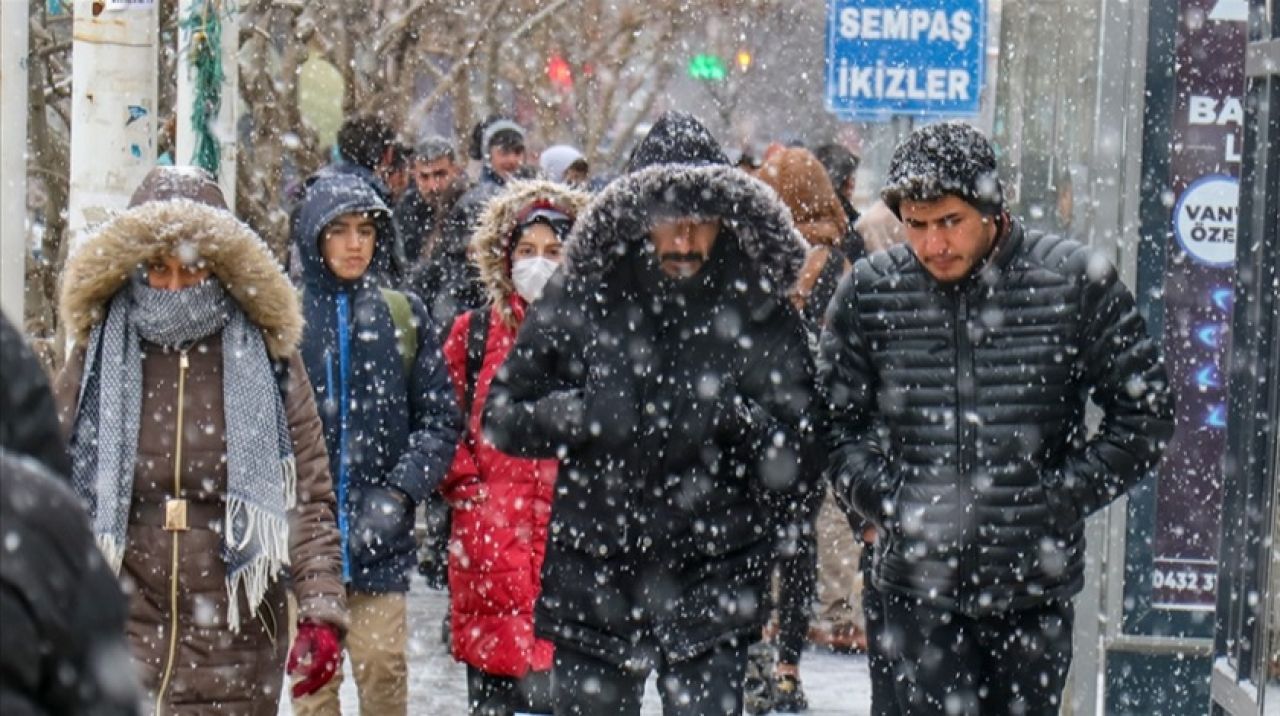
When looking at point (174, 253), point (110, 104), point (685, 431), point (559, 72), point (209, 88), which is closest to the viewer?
point (174, 253)

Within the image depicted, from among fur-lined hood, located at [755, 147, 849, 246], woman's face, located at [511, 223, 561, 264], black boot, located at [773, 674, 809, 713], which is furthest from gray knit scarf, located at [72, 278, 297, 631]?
fur-lined hood, located at [755, 147, 849, 246]

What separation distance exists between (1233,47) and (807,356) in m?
2.13

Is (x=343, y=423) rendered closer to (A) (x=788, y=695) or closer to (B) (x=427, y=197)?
(A) (x=788, y=695)

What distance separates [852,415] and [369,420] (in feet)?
5.77

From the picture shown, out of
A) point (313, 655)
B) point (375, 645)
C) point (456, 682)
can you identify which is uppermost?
point (313, 655)

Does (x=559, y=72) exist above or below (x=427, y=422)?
above

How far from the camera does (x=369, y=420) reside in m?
7.89

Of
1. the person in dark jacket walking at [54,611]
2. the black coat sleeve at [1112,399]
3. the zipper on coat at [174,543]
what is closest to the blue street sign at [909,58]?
the black coat sleeve at [1112,399]

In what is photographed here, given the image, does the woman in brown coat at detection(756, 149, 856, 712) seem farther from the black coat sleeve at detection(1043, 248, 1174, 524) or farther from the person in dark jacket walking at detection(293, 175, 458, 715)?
the black coat sleeve at detection(1043, 248, 1174, 524)

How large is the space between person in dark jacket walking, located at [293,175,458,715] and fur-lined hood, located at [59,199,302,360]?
1396 millimetres

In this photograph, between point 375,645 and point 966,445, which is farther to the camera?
point 375,645

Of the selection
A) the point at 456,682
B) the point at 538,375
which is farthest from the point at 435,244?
the point at 538,375

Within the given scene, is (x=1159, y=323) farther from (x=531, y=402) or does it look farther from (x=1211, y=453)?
(x=531, y=402)

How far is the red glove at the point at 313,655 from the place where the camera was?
639cm
